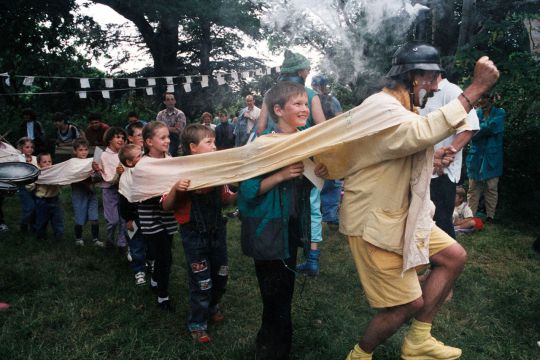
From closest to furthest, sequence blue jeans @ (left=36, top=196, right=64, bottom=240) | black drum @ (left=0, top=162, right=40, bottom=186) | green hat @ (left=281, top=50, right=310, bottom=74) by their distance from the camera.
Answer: green hat @ (left=281, top=50, right=310, bottom=74) → black drum @ (left=0, top=162, right=40, bottom=186) → blue jeans @ (left=36, top=196, right=64, bottom=240)

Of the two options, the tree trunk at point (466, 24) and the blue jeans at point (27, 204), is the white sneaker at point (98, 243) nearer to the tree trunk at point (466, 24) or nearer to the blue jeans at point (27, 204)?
the blue jeans at point (27, 204)

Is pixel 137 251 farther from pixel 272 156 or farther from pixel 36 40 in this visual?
pixel 36 40

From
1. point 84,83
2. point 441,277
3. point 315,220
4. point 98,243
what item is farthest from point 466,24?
point 84,83

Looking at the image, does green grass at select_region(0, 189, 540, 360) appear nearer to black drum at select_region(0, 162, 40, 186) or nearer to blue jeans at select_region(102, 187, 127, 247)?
blue jeans at select_region(102, 187, 127, 247)

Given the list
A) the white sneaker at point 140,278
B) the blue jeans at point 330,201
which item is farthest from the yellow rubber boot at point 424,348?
the blue jeans at point 330,201

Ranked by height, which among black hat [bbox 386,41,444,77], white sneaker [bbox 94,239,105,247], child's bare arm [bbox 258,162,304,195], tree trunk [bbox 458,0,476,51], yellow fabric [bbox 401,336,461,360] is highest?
tree trunk [bbox 458,0,476,51]

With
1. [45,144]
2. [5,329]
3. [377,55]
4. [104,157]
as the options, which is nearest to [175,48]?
[45,144]

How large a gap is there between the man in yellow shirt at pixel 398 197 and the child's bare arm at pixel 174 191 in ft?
3.13

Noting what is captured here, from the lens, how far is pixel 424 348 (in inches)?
105

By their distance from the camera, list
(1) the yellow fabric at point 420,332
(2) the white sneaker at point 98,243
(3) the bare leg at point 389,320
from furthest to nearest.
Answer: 1. (2) the white sneaker at point 98,243
2. (1) the yellow fabric at point 420,332
3. (3) the bare leg at point 389,320

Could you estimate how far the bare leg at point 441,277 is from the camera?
107 inches

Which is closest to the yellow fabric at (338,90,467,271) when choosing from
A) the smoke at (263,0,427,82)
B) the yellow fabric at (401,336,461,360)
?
the yellow fabric at (401,336,461,360)

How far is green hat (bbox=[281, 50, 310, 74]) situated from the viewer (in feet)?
14.0

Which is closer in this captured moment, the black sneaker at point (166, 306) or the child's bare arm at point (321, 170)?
the child's bare arm at point (321, 170)
